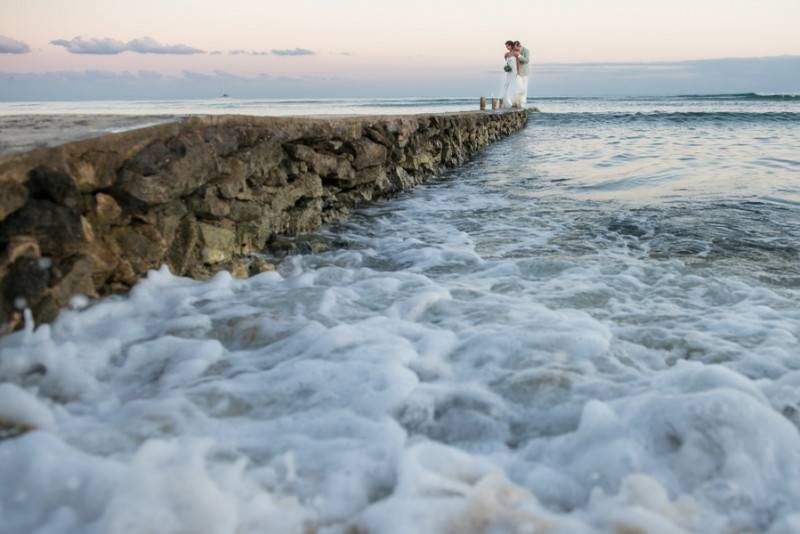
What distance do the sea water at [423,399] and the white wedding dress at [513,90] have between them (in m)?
15.6

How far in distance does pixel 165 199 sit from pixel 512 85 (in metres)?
18.1

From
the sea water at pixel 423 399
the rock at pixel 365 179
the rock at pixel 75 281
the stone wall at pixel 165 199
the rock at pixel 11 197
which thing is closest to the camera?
the sea water at pixel 423 399

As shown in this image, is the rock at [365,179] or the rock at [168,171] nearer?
the rock at [168,171]

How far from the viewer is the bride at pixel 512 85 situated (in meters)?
17.3

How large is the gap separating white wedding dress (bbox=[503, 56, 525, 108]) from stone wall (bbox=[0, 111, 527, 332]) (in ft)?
46.3

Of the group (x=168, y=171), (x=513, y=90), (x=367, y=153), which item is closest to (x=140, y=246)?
(x=168, y=171)

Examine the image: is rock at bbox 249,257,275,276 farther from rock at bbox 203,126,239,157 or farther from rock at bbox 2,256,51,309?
rock at bbox 2,256,51,309

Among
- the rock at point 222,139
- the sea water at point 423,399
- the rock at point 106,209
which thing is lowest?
the sea water at point 423,399

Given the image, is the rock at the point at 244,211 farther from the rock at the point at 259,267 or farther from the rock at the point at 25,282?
the rock at the point at 25,282

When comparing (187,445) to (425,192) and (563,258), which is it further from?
(425,192)

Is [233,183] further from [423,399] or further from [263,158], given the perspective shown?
[423,399]

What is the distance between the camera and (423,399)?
200cm

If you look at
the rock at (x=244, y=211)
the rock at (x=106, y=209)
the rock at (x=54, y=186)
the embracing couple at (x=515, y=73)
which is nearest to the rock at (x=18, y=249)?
the rock at (x=54, y=186)

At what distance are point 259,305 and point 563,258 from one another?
6.94 ft
